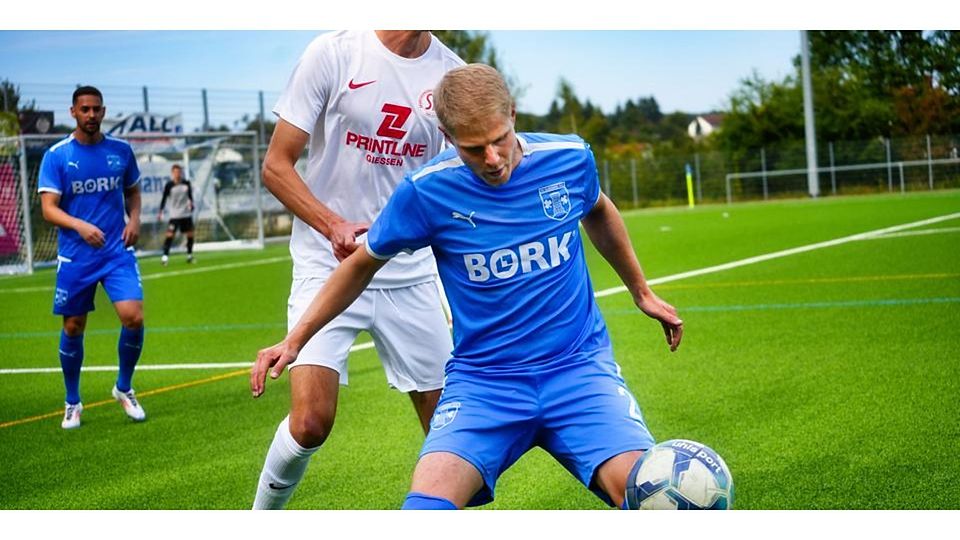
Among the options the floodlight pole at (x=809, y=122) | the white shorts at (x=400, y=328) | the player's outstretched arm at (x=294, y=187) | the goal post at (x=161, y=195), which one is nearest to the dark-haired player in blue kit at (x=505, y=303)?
the player's outstretched arm at (x=294, y=187)

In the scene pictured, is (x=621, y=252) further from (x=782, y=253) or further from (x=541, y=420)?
(x=782, y=253)

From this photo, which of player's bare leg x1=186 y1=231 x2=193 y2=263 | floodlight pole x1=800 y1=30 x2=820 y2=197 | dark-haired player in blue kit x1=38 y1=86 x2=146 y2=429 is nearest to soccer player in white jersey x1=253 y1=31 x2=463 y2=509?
dark-haired player in blue kit x1=38 y1=86 x2=146 y2=429

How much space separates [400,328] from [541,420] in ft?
3.75

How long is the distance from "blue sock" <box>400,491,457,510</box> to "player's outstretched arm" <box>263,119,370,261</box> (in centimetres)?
105

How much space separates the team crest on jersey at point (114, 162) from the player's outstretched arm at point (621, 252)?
14.8ft

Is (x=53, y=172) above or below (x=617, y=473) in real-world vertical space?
above

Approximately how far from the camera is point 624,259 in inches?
152

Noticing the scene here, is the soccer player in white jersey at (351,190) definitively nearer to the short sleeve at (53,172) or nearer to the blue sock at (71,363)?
the blue sock at (71,363)

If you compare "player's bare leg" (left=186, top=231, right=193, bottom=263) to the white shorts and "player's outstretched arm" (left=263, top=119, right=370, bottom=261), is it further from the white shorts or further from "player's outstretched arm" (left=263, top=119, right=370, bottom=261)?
"player's outstretched arm" (left=263, top=119, right=370, bottom=261)

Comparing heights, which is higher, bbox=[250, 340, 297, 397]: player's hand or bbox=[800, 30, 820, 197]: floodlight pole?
bbox=[800, 30, 820, 197]: floodlight pole

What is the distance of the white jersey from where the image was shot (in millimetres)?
4289

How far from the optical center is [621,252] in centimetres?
385

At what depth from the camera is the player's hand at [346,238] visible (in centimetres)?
389

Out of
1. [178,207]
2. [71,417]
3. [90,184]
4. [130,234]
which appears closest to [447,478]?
[71,417]
